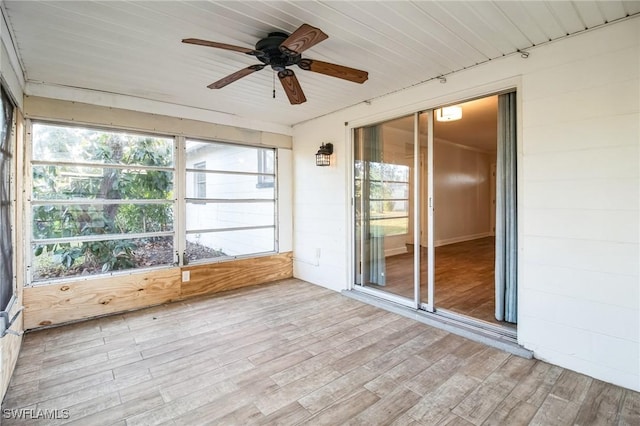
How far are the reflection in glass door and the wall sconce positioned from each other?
0.38 metres

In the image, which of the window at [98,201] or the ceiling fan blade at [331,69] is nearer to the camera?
the ceiling fan blade at [331,69]

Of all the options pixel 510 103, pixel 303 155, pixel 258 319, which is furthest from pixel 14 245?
pixel 510 103

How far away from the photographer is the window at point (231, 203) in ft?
13.7

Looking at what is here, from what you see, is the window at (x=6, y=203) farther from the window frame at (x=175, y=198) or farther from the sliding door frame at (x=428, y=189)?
the sliding door frame at (x=428, y=189)

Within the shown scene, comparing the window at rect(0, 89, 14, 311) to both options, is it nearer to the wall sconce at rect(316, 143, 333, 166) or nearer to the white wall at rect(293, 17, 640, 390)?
the wall sconce at rect(316, 143, 333, 166)

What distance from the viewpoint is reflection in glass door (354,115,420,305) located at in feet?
12.8

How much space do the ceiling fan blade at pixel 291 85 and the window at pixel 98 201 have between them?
2118mm

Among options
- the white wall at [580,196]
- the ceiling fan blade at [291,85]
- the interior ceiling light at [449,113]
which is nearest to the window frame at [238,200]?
the ceiling fan blade at [291,85]

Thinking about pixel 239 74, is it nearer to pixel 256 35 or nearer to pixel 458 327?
pixel 256 35

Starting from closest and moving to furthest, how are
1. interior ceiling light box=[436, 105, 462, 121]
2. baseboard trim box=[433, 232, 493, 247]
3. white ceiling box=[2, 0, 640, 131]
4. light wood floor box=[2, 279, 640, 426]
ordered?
light wood floor box=[2, 279, 640, 426]
white ceiling box=[2, 0, 640, 131]
interior ceiling light box=[436, 105, 462, 121]
baseboard trim box=[433, 232, 493, 247]

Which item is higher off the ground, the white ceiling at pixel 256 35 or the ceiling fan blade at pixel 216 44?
the white ceiling at pixel 256 35

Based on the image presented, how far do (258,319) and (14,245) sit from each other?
2.25m

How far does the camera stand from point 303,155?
4.82 m

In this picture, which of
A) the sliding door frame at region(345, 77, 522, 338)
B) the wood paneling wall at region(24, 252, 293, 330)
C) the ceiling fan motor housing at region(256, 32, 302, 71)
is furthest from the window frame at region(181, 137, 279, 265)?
the ceiling fan motor housing at region(256, 32, 302, 71)
